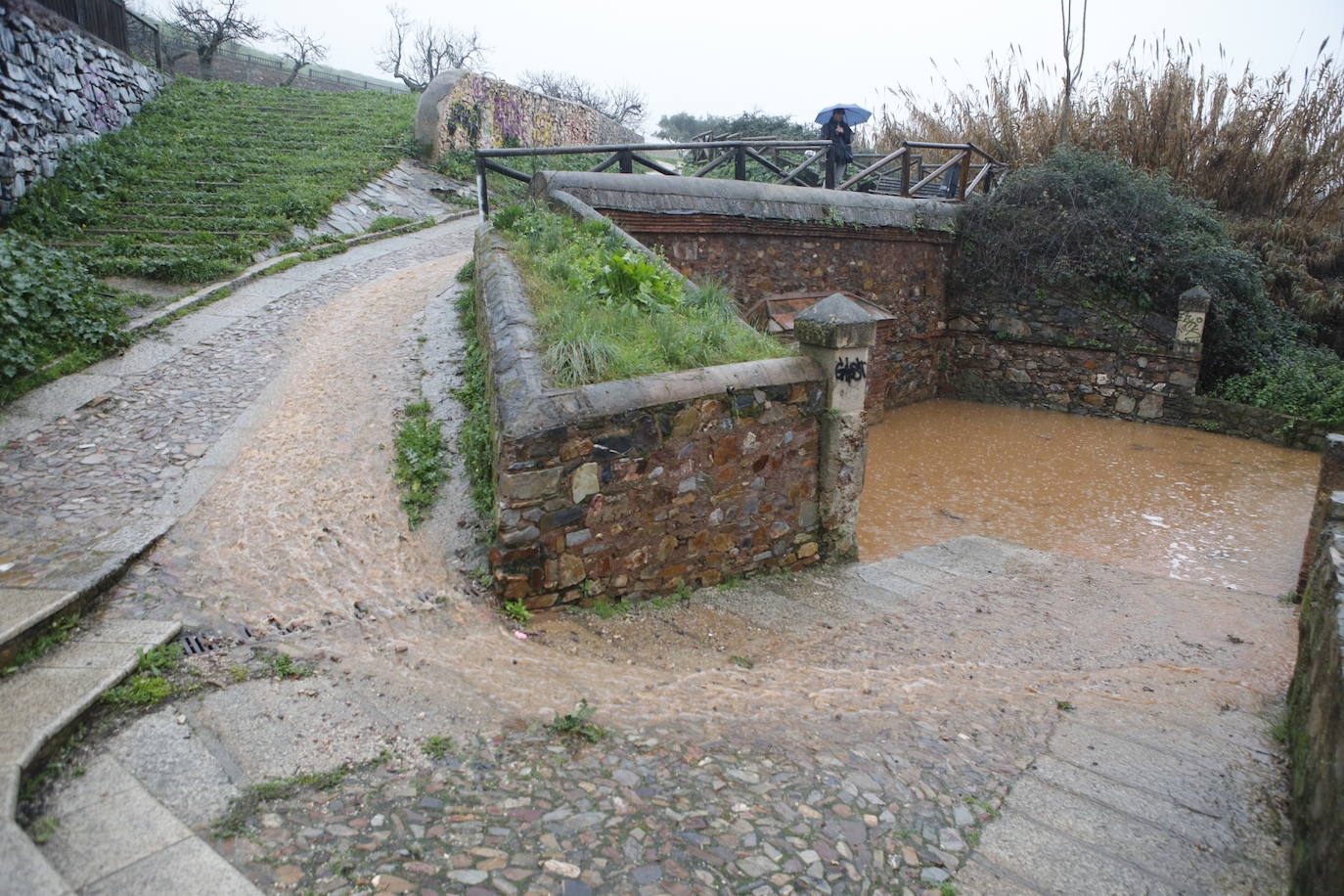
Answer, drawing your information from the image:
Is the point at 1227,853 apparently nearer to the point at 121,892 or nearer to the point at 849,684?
the point at 849,684

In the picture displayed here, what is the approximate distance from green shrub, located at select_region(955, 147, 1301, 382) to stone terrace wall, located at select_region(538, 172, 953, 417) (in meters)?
0.87

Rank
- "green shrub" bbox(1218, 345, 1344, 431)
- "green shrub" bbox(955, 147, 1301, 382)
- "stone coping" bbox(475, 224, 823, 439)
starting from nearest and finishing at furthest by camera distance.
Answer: "stone coping" bbox(475, 224, 823, 439) → "green shrub" bbox(1218, 345, 1344, 431) → "green shrub" bbox(955, 147, 1301, 382)

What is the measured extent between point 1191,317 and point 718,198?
7464 millimetres

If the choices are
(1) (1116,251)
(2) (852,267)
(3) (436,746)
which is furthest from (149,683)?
(1) (1116,251)

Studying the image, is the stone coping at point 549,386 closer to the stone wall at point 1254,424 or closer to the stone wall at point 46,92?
the stone wall at point 1254,424

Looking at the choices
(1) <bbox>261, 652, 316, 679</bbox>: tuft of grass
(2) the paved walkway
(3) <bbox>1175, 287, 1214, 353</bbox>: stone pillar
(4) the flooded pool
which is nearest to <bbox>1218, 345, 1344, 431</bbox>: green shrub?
(4) the flooded pool

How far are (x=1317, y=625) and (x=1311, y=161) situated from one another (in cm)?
1356

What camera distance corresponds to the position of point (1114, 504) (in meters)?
8.34

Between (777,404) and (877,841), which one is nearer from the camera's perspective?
(877,841)

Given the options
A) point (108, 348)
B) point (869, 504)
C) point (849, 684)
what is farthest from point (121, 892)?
point (869, 504)

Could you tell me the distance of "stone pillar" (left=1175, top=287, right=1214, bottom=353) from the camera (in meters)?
11.0

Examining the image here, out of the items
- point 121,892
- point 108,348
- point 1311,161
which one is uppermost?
point 1311,161

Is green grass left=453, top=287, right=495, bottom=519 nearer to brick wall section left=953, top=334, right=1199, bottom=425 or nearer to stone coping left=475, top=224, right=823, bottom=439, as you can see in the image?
stone coping left=475, top=224, right=823, bottom=439

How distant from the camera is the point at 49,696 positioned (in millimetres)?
2873
